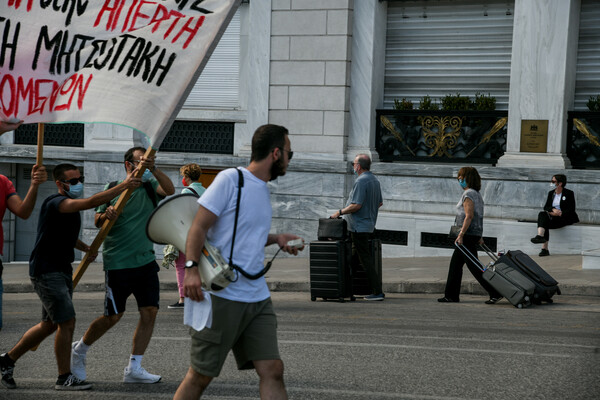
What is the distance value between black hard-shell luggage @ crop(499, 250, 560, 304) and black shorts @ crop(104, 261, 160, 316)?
5.44 metres

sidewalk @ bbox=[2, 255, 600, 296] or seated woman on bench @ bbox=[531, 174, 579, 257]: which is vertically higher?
seated woman on bench @ bbox=[531, 174, 579, 257]

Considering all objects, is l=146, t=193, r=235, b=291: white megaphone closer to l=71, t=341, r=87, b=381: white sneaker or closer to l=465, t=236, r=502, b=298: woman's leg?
l=71, t=341, r=87, b=381: white sneaker

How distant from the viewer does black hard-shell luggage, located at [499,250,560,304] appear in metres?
10.8

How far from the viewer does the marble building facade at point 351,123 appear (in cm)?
1555

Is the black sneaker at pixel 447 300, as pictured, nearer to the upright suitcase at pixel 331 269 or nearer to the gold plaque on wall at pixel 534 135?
the upright suitcase at pixel 331 269

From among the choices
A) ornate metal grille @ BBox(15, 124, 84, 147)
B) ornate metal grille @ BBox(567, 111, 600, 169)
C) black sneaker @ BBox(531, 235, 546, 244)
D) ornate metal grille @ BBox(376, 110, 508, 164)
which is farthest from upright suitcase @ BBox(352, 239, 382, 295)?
ornate metal grille @ BBox(15, 124, 84, 147)

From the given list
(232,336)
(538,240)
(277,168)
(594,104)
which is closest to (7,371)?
(232,336)

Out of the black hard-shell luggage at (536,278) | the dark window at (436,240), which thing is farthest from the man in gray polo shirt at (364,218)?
the dark window at (436,240)

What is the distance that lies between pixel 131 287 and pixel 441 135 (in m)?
11.0

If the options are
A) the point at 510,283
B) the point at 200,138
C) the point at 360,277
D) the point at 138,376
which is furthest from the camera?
the point at 200,138

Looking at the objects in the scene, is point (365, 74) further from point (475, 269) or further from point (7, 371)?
point (7, 371)

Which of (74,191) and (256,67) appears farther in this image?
(256,67)

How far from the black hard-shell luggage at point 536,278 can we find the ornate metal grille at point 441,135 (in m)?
5.67

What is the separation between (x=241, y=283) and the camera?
193 inches
